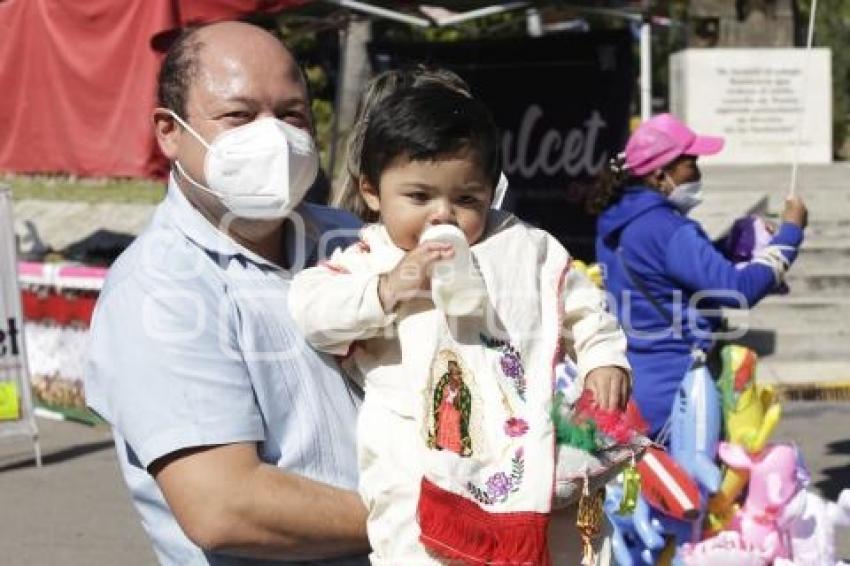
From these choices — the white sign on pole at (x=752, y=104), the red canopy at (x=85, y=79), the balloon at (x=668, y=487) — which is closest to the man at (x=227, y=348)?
the balloon at (x=668, y=487)

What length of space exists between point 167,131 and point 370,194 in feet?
1.24

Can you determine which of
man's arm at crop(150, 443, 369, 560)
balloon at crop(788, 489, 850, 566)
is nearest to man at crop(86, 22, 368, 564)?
man's arm at crop(150, 443, 369, 560)

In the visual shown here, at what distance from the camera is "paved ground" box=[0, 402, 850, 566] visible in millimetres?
7441

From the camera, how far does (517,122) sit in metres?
12.9

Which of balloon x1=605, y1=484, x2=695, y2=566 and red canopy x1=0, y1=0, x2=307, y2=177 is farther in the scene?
red canopy x1=0, y1=0, x2=307, y2=177

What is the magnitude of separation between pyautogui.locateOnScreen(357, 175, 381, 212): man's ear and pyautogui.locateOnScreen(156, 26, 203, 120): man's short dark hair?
355 mm

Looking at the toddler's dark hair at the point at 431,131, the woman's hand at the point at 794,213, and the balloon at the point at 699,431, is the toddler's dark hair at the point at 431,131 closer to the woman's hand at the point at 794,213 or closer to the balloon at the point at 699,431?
the balloon at the point at 699,431

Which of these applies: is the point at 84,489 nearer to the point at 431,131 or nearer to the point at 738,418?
the point at 738,418

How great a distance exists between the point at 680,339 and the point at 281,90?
3.60 m

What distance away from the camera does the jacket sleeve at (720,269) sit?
580cm

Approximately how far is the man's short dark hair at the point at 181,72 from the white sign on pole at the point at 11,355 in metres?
6.64

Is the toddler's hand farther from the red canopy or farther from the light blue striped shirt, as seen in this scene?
the red canopy

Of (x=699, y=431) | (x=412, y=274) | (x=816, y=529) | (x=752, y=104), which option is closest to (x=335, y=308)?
(x=412, y=274)

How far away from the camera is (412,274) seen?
2547mm
